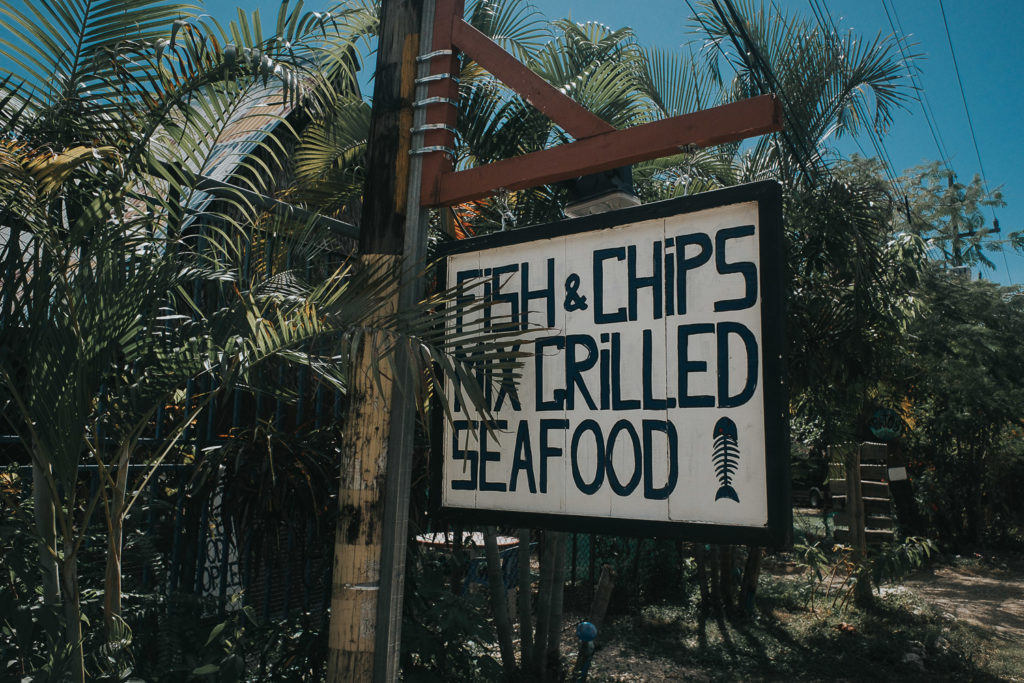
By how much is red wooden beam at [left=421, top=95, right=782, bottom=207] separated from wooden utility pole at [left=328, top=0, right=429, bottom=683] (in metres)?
0.14

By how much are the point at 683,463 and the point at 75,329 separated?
179 cm

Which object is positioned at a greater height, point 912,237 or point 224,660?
point 912,237

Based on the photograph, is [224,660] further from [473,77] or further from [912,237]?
[912,237]

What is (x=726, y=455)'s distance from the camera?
5.67 ft

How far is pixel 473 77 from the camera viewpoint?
17.1ft

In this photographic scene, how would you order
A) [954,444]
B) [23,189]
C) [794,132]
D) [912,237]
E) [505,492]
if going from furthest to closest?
[954,444]
[912,237]
[794,132]
[23,189]
[505,492]

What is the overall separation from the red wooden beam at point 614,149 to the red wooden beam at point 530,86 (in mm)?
52

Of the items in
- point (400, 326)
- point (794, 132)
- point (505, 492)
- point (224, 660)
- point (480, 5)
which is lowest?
point (224, 660)

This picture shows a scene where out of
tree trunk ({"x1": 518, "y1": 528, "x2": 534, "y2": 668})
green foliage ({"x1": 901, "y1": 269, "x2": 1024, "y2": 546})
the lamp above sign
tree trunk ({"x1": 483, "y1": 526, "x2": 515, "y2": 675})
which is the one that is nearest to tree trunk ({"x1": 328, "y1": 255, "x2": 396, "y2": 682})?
the lamp above sign

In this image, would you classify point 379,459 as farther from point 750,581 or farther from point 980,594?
point 980,594

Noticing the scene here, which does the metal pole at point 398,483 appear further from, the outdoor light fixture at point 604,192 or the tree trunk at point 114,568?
the tree trunk at point 114,568

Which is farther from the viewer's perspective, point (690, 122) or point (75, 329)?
point (75, 329)

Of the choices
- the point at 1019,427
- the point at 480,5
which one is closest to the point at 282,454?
the point at 480,5

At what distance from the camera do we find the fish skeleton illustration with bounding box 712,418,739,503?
1.72 m
